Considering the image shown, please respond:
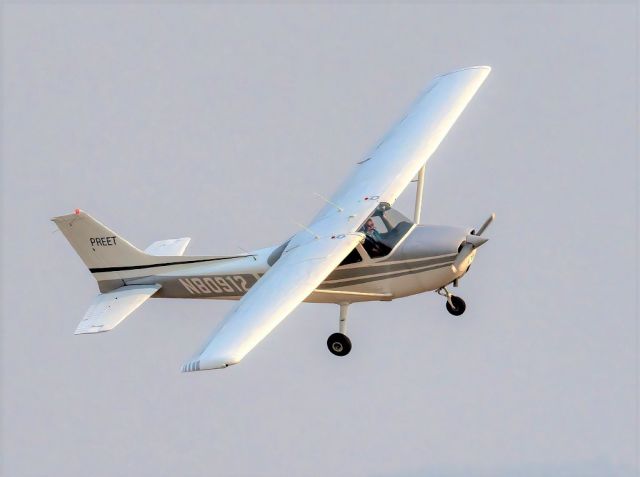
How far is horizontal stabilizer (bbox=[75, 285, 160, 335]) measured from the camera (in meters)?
26.4

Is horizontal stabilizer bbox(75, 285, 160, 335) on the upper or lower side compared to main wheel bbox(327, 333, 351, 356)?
upper

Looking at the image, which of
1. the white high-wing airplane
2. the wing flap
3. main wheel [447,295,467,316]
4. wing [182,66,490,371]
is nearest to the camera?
the wing flap

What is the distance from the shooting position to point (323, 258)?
25.4 meters

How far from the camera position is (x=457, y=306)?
27.3m

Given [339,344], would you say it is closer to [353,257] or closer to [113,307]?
[353,257]

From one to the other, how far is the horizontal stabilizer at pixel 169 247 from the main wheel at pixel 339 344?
371 cm

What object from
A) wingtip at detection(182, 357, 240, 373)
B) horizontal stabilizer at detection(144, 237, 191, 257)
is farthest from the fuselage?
wingtip at detection(182, 357, 240, 373)

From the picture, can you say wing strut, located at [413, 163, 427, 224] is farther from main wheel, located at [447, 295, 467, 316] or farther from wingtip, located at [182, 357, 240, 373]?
wingtip, located at [182, 357, 240, 373]

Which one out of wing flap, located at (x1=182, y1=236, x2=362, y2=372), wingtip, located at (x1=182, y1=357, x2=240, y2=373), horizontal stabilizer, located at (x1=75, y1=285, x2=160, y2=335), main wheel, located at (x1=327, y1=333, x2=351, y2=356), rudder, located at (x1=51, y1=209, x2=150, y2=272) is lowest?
main wheel, located at (x1=327, y1=333, x2=351, y2=356)

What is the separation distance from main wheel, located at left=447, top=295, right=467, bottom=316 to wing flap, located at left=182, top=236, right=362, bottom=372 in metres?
2.38

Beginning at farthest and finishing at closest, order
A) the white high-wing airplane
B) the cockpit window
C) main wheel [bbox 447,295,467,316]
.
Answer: main wheel [bbox 447,295,467,316] → the cockpit window → the white high-wing airplane

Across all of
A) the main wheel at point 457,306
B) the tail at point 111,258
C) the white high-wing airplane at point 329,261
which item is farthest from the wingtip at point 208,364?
the main wheel at point 457,306

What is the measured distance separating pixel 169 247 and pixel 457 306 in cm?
544

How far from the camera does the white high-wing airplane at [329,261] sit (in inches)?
1001
